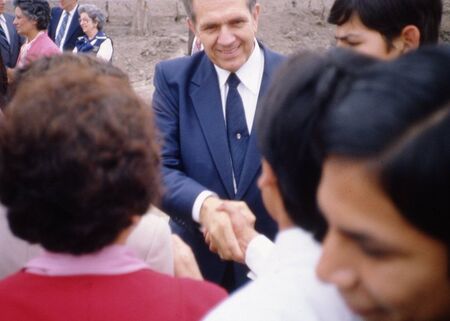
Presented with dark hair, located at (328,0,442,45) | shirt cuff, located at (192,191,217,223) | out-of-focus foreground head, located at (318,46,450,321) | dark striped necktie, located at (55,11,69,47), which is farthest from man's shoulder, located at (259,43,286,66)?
dark striped necktie, located at (55,11,69,47)

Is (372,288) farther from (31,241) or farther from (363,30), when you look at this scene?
(363,30)

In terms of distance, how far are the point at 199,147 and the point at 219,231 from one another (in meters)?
0.47

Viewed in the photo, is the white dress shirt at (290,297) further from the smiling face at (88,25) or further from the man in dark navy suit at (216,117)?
the smiling face at (88,25)

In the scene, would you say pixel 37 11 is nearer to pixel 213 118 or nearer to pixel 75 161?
pixel 213 118

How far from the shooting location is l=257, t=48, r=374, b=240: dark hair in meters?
1.06

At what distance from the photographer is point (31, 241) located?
1321 mm

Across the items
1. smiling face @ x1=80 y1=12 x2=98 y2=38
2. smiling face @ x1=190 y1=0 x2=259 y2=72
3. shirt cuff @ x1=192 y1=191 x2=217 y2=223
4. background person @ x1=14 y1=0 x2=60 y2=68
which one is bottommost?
smiling face @ x1=80 y1=12 x2=98 y2=38

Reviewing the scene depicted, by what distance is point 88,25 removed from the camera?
7.04 meters

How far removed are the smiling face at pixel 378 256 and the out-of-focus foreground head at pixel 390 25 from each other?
1.39 m

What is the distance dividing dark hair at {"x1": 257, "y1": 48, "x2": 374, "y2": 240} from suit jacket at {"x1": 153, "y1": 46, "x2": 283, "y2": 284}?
37.1 inches

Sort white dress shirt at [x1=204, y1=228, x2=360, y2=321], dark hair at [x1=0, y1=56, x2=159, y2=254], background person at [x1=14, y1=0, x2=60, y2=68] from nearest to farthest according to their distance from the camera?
white dress shirt at [x1=204, y1=228, x2=360, y2=321]
dark hair at [x1=0, y1=56, x2=159, y2=254]
background person at [x1=14, y1=0, x2=60, y2=68]

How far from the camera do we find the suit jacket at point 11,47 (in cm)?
591

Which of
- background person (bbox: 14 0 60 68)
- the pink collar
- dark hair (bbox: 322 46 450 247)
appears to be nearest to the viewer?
dark hair (bbox: 322 46 450 247)

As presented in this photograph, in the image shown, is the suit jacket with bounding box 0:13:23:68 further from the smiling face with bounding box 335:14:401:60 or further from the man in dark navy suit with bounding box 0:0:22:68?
the smiling face with bounding box 335:14:401:60
